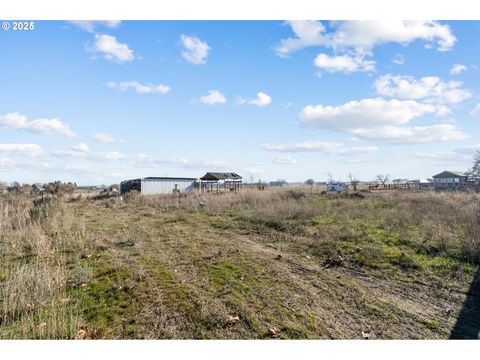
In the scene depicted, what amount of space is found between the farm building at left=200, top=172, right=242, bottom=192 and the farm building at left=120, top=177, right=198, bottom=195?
8.08ft

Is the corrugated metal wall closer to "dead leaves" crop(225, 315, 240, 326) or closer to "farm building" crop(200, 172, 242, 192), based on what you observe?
"farm building" crop(200, 172, 242, 192)

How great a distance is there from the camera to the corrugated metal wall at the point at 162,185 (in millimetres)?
38188

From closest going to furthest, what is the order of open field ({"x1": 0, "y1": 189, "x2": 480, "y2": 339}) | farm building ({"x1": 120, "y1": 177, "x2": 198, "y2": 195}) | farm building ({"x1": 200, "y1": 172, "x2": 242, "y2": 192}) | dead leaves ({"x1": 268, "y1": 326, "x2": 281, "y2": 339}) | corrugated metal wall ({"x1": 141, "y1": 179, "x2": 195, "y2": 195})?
dead leaves ({"x1": 268, "y1": 326, "x2": 281, "y2": 339}), open field ({"x1": 0, "y1": 189, "x2": 480, "y2": 339}), farm building ({"x1": 120, "y1": 177, "x2": 198, "y2": 195}), corrugated metal wall ({"x1": 141, "y1": 179, "x2": 195, "y2": 195}), farm building ({"x1": 200, "y1": 172, "x2": 242, "y2": 192})

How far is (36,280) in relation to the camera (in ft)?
17.0

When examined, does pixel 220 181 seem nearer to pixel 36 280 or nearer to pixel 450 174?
pixel 36 280

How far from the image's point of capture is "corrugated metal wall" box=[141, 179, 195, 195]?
3819 cm

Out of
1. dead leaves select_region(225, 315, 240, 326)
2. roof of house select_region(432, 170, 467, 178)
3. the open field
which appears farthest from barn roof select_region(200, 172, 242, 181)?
roof of house select_region(432, 170, 467, 178)

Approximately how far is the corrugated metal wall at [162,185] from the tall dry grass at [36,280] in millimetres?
27851

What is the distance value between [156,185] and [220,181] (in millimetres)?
11892

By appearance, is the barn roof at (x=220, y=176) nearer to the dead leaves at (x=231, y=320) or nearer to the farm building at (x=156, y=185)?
the farm building at (x=156, y=185)

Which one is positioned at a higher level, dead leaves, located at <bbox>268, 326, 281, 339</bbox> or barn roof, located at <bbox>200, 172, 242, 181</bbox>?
barn roof, located at <bbox>200, 172, 242, 181</bbox>

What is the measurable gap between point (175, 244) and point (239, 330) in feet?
17.7

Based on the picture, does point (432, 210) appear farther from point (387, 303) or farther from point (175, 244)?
point (175, 244)
